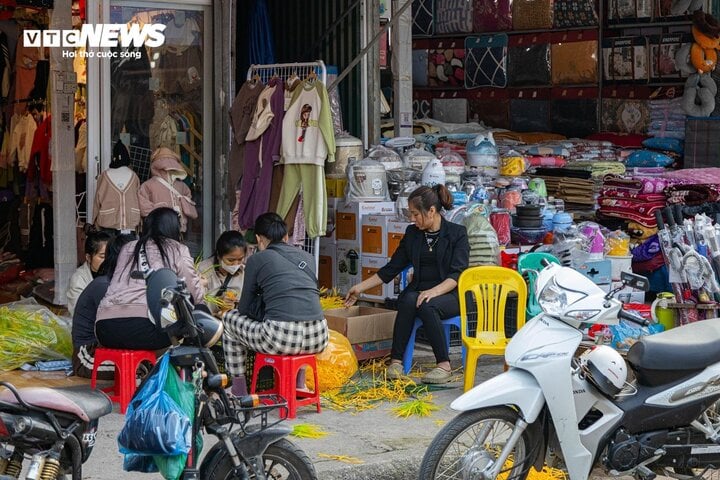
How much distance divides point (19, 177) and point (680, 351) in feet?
25.4

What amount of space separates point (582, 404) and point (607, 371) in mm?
203

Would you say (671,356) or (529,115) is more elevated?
(529,115)

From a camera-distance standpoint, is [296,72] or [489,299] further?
[296,72]

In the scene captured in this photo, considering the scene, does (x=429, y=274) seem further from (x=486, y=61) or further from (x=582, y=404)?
(x=486, y=61)

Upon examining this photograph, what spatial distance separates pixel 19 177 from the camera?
38.9 ft

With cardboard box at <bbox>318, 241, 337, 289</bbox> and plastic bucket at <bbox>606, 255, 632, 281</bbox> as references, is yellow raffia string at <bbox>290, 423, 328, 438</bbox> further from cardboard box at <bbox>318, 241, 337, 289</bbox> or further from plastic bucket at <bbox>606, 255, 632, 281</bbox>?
plastic bucket at <bbox>606, 255, 632, 281</bbox>

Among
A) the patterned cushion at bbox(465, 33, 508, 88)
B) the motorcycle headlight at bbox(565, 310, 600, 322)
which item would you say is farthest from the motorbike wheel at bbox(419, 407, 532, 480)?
the patterned cushion at bbox(465, 33, 508, 88)

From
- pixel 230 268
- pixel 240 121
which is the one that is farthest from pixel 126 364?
pixel 240 121

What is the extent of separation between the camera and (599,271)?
9.73 metres

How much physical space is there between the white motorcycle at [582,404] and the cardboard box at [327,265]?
14.6 feet

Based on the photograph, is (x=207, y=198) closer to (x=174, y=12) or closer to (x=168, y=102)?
(x=168, y=102)

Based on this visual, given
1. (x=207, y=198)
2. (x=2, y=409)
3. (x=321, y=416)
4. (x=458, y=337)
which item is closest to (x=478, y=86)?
(x=207, y=198)

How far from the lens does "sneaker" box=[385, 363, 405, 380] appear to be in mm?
8484

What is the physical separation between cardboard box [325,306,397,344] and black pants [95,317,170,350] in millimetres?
1579
